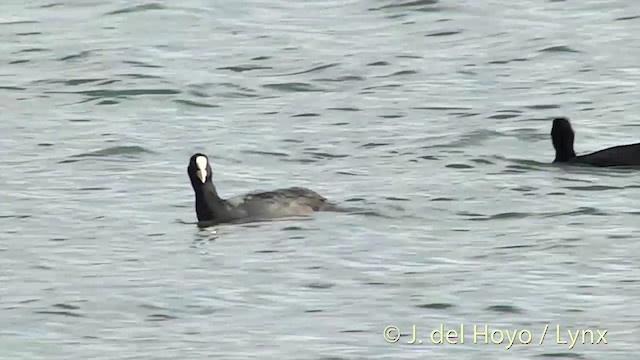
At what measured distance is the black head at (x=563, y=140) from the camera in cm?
1878

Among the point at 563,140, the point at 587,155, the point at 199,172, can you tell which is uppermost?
the point at 199,172

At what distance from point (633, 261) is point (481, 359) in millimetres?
2695

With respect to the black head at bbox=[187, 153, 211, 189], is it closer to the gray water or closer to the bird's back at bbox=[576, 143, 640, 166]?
the gray water

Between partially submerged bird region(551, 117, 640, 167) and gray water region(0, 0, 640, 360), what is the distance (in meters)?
0.17

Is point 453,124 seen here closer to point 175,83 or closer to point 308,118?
point 308,118

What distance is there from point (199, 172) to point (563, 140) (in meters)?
3.76

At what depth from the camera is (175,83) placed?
23672 mm

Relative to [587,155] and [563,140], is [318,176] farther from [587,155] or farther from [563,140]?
[587,155]

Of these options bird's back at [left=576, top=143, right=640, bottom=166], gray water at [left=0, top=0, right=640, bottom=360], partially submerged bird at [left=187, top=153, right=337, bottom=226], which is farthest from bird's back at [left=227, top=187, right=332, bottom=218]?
bird's back at [left=576, top=143, right=640, bottom=166]

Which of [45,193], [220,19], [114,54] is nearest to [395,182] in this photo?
[45,193]

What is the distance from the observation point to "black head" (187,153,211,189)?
1658 cm

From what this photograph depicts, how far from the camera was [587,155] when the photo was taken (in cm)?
1881
